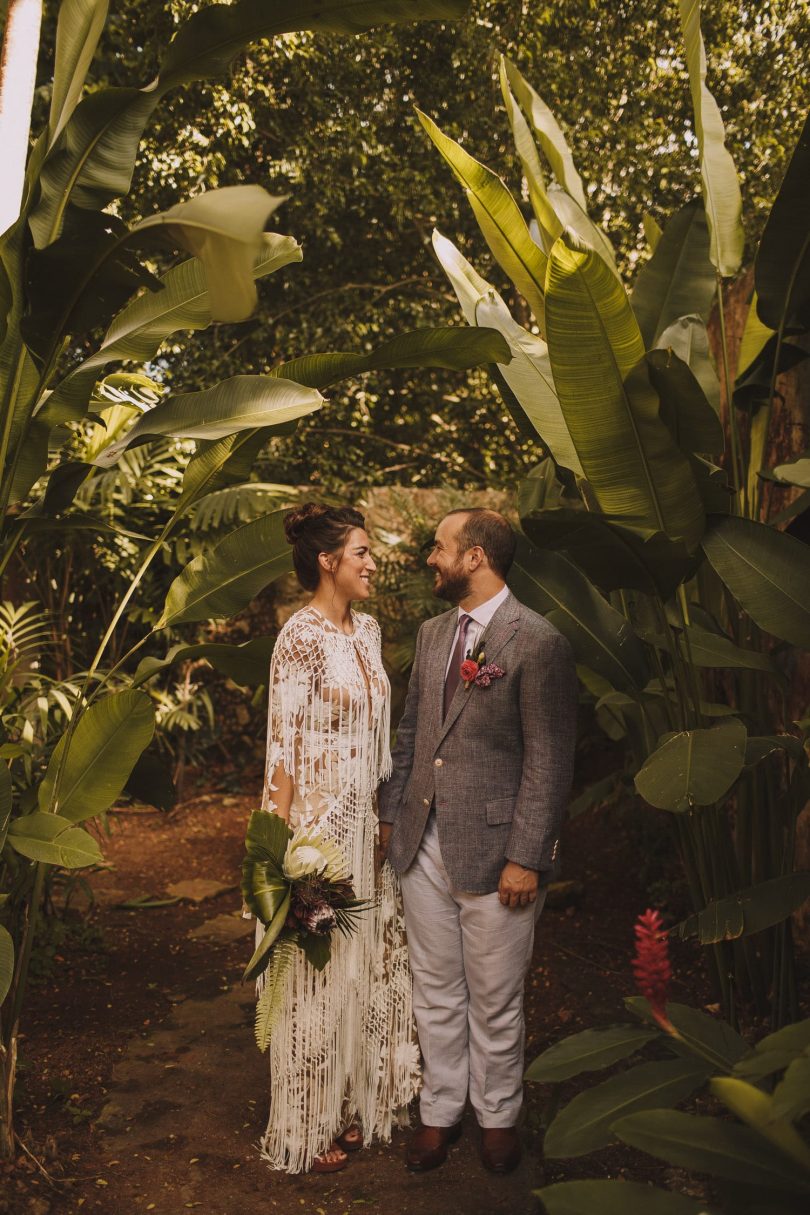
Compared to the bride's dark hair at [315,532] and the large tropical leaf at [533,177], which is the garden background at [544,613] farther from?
the bride's dark hair at [315,532]

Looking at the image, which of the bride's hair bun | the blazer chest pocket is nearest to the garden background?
the bride's hair bun

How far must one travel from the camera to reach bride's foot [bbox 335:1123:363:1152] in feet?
10.0

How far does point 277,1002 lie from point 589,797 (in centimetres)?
189

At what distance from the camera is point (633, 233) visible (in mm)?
8820

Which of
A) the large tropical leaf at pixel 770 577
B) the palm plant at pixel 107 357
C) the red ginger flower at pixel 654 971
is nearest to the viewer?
the red ginger flower at pixel 654 971

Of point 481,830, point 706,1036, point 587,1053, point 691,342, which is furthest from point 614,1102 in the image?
point 691,342

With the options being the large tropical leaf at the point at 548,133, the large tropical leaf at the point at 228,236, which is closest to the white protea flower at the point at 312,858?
the large tropical leaf at the point at 228,236

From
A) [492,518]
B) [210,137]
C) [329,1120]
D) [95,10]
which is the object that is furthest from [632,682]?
[210,137]

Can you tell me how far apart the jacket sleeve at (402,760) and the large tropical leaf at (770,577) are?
1.00m

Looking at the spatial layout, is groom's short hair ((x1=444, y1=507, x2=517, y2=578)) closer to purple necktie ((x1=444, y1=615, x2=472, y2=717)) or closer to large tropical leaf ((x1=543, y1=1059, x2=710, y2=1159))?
purple necktie ((x1=444, y1=615, x2=472, y2=717))

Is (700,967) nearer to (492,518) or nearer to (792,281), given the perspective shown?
(492,518)

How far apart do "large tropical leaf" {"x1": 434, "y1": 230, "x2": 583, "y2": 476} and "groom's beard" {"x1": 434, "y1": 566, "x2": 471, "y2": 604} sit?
1.36ft

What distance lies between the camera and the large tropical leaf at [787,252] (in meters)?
2.74

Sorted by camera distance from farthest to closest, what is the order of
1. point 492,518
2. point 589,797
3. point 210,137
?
point 210,137, point 589,797, point 492,518
